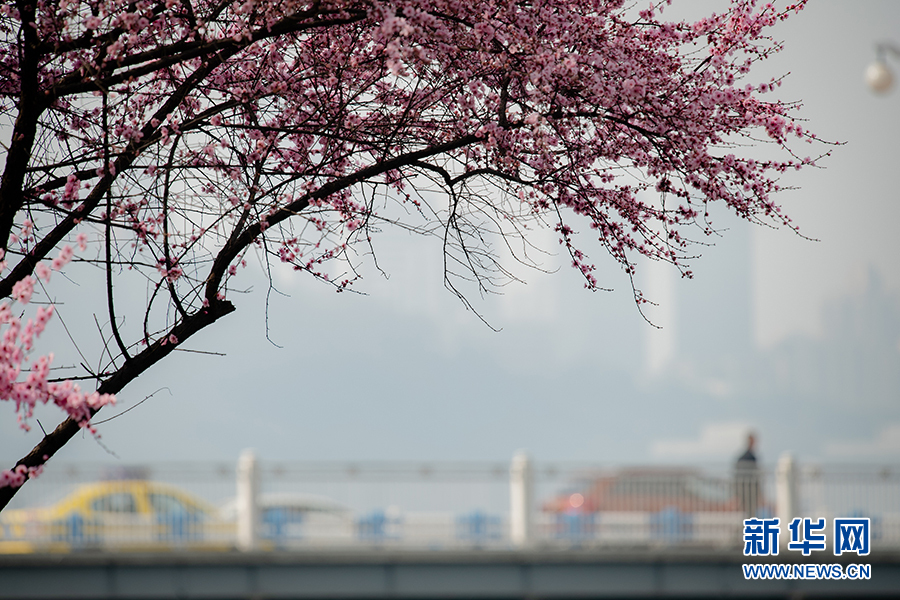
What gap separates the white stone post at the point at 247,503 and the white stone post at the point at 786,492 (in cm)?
873

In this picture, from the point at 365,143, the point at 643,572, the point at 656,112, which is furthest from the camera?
the point at 643,572

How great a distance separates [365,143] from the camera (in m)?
5.44

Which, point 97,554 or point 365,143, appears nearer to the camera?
point 365,143

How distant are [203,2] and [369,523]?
11.2m

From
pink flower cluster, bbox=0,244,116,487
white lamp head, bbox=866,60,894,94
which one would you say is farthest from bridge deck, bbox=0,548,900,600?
pink flower cluster, bbox=0,244,116,487

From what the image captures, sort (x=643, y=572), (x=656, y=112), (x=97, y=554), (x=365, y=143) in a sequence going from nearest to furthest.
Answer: (x=656, y=112) → (x=365, y=143) → (x=97, y=554) → (x=643, y=572)

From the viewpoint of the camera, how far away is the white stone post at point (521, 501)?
16.0 metres

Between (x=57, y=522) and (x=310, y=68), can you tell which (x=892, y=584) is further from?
(x=310, y=68)

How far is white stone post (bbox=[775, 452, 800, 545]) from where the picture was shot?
16562 mm

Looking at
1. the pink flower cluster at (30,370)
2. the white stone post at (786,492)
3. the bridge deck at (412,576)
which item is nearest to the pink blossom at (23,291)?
the pink flower cluster at (30,370)

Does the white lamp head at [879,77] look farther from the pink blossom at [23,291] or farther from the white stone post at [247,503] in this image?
the pink blossom at [23,291]

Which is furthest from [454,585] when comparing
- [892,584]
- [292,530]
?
[892,584]

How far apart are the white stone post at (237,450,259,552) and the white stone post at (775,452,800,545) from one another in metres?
8.73

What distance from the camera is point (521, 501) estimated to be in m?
16.0
